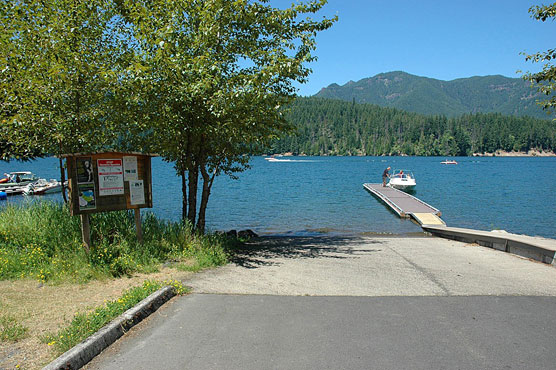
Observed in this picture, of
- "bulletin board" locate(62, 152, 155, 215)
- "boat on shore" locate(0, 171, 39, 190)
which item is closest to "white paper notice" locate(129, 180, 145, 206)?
"bulletin board" locate(62, 152, 155, 215)

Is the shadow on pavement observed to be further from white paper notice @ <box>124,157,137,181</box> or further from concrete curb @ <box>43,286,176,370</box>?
concrete curb @ <box>43,286,176,370</box>

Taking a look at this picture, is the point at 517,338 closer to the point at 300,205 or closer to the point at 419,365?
the point at 419,365

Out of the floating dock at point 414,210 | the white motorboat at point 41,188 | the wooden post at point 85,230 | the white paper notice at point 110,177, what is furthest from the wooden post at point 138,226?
the white motorboat at point 41,188

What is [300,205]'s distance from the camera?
30.0 metres

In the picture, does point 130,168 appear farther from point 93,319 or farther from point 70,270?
point 93,319

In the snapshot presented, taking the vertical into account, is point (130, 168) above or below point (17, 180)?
above

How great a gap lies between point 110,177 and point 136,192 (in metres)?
0.59

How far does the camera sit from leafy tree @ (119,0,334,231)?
8.15m

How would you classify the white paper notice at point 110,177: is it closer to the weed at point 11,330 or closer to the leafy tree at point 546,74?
the weed at point 11,330

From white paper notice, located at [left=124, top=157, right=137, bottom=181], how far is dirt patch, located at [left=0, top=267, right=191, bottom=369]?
1961 mm

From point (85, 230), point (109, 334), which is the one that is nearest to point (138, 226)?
point (85, 230)

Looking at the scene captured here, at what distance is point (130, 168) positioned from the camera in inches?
321

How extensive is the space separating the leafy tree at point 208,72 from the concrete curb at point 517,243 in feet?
19.3

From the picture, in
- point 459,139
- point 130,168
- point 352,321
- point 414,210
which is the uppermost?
point 459,139
